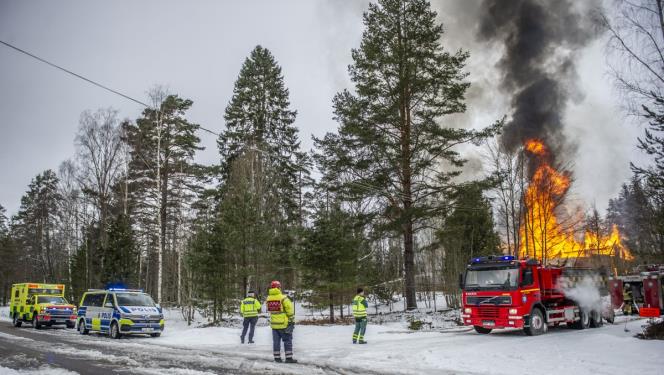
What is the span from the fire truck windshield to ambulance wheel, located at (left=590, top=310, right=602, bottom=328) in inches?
241

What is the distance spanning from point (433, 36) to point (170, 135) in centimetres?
2187

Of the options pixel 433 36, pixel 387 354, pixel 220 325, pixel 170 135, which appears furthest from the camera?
pixel 170 135

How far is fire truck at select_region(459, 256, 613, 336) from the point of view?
16938 millimetres

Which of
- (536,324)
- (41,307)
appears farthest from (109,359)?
(41,307)

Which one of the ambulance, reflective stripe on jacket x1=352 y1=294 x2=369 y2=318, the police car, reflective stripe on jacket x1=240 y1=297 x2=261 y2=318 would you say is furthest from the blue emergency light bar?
the ambulance

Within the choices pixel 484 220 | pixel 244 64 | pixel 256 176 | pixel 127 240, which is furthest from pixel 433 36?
pixel 127 240

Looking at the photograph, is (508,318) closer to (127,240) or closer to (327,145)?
(327,145)

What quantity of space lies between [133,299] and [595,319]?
21.0 m

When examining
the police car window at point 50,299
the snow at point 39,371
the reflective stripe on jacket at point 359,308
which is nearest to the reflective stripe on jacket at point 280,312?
the reflective stripe on jacket at point 359,308

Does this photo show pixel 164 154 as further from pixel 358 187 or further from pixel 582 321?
pixel 582 321

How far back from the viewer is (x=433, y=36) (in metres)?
27.0

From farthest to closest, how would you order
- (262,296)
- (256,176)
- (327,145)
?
1. (262,296)
2. (256,176)
3. (327,145)

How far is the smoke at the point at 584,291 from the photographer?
19.5 m

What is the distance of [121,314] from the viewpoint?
19688mm
